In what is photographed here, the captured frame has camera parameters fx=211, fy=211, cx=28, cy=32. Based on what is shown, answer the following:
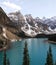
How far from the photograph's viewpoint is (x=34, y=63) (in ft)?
361

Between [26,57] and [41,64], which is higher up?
[26,57]

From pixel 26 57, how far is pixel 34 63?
148 ft

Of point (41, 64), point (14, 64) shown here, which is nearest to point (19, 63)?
point (14, 64)

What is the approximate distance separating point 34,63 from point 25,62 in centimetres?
4477

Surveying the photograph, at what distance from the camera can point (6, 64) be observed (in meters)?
70.5

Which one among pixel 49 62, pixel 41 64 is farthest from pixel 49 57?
pixel 41 64

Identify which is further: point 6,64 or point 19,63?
point 19,63

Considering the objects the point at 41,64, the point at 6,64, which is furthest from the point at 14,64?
the point at 6,64

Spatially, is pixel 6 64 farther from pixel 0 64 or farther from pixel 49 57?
pixel 0 64

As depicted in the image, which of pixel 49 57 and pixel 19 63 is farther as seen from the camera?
pixel 19 63

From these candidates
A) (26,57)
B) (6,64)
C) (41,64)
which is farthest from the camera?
(41,64)

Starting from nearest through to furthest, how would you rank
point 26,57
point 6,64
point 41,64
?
point 26,57
point 6,64
point 41,64

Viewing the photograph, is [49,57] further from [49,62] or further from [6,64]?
[6,64]

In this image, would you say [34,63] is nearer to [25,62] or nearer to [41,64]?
[41,64]
